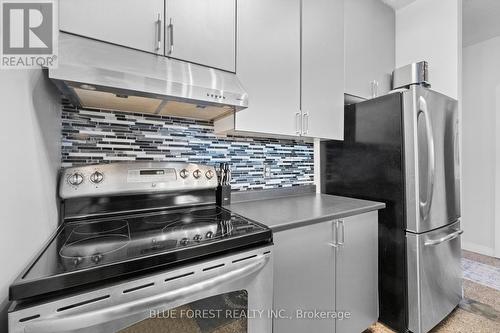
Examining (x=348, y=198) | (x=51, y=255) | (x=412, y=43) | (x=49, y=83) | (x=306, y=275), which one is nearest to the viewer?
(x=51, y=255)

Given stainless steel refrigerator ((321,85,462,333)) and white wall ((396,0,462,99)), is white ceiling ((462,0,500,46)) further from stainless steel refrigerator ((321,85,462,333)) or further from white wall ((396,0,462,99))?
stainless steel refrigerator ((321,85,462,333))

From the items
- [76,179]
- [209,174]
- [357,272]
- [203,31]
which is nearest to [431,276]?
[357,272]

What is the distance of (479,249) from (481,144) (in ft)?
4.62

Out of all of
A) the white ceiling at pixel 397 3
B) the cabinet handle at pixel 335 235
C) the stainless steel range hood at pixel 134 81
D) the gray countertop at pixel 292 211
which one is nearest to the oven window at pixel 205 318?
the gray countertop at pixel 292 211

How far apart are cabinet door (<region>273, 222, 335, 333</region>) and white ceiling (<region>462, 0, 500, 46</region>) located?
2896 mm

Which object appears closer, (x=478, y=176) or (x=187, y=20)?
(x=187, y=20)

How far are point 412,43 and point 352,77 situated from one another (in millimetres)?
913

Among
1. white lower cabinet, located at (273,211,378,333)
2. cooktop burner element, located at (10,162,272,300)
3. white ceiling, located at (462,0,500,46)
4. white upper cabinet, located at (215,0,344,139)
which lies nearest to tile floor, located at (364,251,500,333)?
white lower cabinet, located at (273,211,378,333)

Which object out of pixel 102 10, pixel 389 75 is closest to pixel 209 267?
pixel 102 10

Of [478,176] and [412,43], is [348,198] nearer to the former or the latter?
[412,43]

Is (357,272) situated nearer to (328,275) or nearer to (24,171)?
(328,275)

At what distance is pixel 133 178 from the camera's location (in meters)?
1.18

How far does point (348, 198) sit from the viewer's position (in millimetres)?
1804

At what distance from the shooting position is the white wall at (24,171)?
60cm
